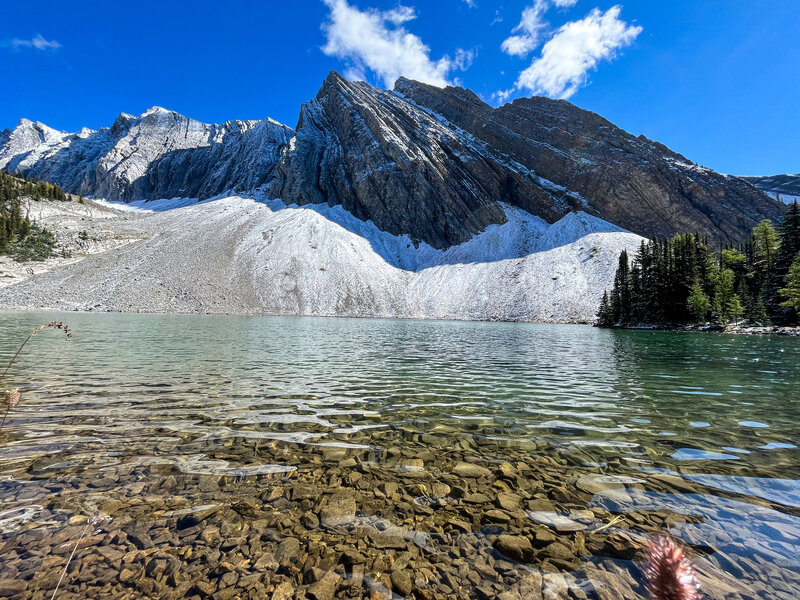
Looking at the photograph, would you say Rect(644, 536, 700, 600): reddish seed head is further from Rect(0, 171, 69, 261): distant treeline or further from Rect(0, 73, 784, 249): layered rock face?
Rect(0, 73, 784, 249): layered rock face

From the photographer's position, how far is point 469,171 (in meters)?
148

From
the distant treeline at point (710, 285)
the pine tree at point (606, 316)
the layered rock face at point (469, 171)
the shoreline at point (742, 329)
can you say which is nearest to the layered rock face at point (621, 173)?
the layered rock face at point (469, 171)

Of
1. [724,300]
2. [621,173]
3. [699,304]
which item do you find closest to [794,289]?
[724,300]

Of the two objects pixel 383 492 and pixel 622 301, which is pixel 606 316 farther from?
pixel 383 492

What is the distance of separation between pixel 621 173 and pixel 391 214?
9136cm

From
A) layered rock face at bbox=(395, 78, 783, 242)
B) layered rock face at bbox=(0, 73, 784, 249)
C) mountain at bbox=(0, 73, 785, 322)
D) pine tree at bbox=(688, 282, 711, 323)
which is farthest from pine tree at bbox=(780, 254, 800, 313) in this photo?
layered rock face at bbox=(395, 78, 783, 242)

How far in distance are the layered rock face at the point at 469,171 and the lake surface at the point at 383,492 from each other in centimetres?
12102

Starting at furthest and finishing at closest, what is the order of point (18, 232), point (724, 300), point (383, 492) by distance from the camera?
1. point (18, 232)
2. point (724, 300)
3. point (383, 492)

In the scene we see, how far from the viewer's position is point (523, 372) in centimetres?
1850

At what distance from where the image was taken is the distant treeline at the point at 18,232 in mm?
87500

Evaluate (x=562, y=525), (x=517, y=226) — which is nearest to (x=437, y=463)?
(x=562, y=525)

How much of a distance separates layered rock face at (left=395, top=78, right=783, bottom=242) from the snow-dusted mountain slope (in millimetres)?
23021

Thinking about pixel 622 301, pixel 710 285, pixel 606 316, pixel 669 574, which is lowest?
pixel 669 574

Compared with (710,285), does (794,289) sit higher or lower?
lower
